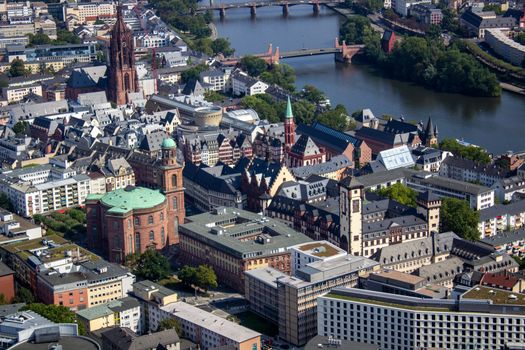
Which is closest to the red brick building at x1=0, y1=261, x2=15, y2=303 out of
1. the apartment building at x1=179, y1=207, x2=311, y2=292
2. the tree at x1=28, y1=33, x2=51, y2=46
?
the apartment building at x1=179, y1=207, x2=311, y2=292

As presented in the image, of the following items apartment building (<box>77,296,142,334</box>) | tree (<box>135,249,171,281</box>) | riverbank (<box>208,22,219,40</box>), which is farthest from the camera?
A: riverbank (<box>208,22,219,40</box>)

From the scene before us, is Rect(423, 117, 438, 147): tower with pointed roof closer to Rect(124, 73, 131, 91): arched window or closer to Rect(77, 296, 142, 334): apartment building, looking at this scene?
Rect(124, 73, 131, 91): arched window

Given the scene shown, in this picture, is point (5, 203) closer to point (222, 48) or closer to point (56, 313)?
point (56, 313)

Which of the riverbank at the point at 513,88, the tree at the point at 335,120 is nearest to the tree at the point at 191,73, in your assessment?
the tree at the point at 335,120

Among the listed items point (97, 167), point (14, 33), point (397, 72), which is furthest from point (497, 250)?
point (14, 33)

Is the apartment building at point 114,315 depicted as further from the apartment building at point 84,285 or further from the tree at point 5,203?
the tree at point 5,203

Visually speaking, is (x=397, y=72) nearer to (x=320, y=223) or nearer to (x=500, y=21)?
(x=500, y=21)

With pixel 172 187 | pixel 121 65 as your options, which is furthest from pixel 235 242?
pixel 121 65
